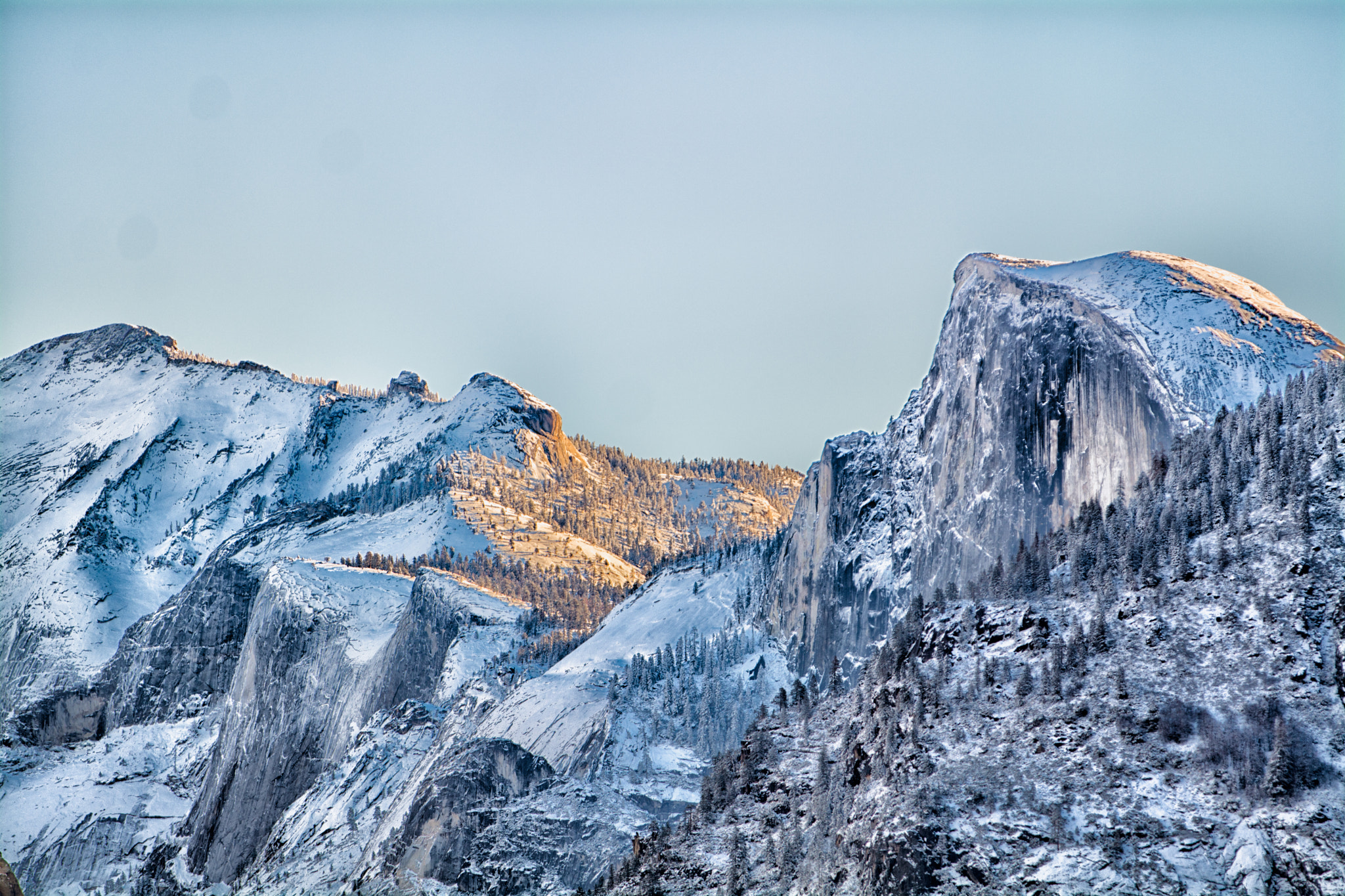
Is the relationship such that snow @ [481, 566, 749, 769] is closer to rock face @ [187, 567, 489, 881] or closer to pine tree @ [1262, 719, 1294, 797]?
rock face @ [187, 567, 489, 881]

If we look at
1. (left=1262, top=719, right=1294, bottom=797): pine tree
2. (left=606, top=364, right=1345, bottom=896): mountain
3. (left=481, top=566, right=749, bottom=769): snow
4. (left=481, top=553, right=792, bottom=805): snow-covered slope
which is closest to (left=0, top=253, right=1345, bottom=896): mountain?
(left=606, top=364, right=1345, bottom=896): mountain

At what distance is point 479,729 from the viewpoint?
6078 inches

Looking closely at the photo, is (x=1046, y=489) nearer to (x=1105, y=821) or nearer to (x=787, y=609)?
(x=787, y=609)

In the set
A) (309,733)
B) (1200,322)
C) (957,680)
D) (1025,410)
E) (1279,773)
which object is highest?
(1200,322)

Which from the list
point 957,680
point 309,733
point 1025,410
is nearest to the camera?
point 957,680

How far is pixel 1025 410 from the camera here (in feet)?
436

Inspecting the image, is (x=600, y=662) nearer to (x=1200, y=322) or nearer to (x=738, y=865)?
(x=1200, y=322)

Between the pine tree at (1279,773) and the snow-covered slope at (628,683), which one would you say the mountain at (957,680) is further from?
the snow-covered slope at (628,683)

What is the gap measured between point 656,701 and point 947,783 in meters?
73.9

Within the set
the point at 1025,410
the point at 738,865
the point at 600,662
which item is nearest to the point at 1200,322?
the point at 1025,410

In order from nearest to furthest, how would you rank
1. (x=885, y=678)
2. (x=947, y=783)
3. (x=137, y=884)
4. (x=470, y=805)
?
(x=947, y=783) < (x=885, y=678) < (x=470, y=805) < (x=137, y=884)

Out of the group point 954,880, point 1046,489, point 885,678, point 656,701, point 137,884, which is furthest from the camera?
point 137,884

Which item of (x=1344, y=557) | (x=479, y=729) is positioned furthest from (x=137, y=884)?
(x=1344, y=557)

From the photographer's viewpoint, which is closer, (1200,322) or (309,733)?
(1200,322)
